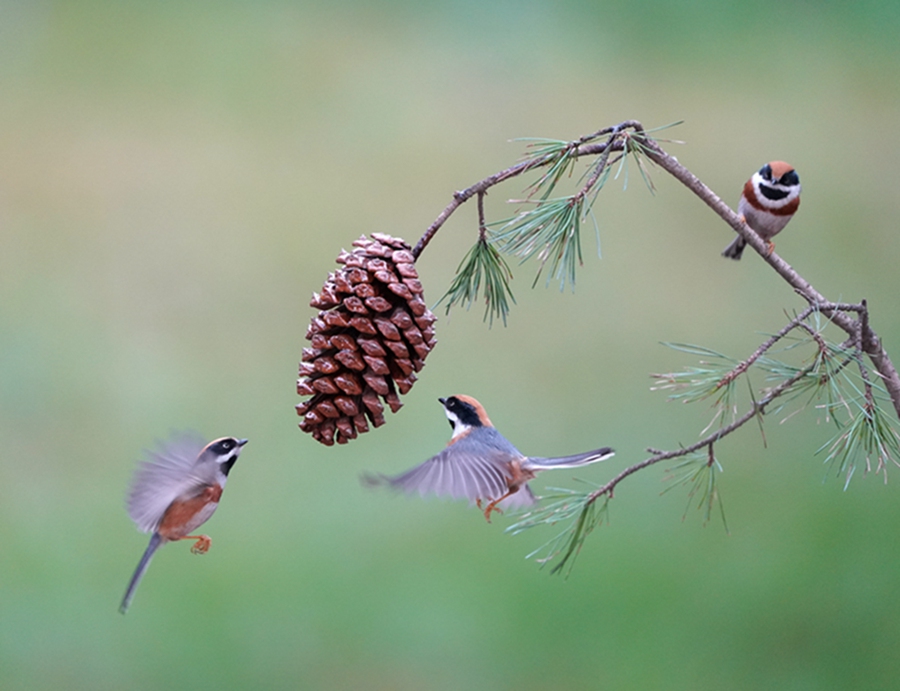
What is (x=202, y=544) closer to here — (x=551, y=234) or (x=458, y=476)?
(x=458, y=476)

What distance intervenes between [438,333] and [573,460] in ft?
3.69

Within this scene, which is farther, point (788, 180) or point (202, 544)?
point (788, 180)

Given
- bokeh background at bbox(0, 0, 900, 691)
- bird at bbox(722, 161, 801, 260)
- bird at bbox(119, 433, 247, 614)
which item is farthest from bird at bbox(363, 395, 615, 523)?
bokeh background at bbox(0, 0, 900, 691)

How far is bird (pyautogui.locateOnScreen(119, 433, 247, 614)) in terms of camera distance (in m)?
0.85

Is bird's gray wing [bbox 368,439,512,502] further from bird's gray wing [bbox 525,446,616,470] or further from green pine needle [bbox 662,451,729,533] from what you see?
green pine needle [bbox 662,451,729,533]

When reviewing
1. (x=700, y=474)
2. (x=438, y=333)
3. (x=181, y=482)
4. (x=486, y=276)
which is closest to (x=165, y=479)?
(x=181, y=482)

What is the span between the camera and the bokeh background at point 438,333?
1756mm

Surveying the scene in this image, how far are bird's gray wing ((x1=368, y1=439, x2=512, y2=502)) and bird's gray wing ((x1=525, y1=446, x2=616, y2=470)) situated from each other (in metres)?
0.04

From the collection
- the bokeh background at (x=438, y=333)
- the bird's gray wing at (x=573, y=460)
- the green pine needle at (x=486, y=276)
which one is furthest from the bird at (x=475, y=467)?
the bokeh background at (x=438, y=333)

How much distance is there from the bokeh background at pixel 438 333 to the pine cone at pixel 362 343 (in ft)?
3.49

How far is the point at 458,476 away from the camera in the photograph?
74 centimetres

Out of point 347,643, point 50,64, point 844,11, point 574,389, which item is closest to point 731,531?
point 574,389

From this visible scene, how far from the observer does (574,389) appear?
6.23 feet

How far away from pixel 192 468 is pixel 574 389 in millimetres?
1183
